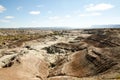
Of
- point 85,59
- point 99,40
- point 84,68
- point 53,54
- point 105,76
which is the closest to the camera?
point 105,76

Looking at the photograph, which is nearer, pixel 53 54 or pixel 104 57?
pixel 104 57

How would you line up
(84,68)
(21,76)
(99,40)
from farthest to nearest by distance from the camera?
(99,40) → (84,68) → (21,76)

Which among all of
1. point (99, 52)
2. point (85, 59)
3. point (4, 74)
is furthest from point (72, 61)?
point (4, 74)

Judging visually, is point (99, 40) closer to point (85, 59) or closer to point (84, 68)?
point (85, 59)

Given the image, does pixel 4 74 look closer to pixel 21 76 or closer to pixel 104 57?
pixel 21 76

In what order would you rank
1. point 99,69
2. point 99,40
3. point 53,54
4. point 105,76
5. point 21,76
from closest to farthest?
point 105,76
point 21,76
point 99,69
point 53,54
point 99,40

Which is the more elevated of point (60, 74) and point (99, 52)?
point (99, 52)

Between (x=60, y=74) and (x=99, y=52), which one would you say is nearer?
(x=60, y=74)

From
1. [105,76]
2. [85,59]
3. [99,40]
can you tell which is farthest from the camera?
[99,40]

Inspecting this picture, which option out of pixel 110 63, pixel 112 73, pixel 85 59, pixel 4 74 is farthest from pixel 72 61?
pixel 4 74
